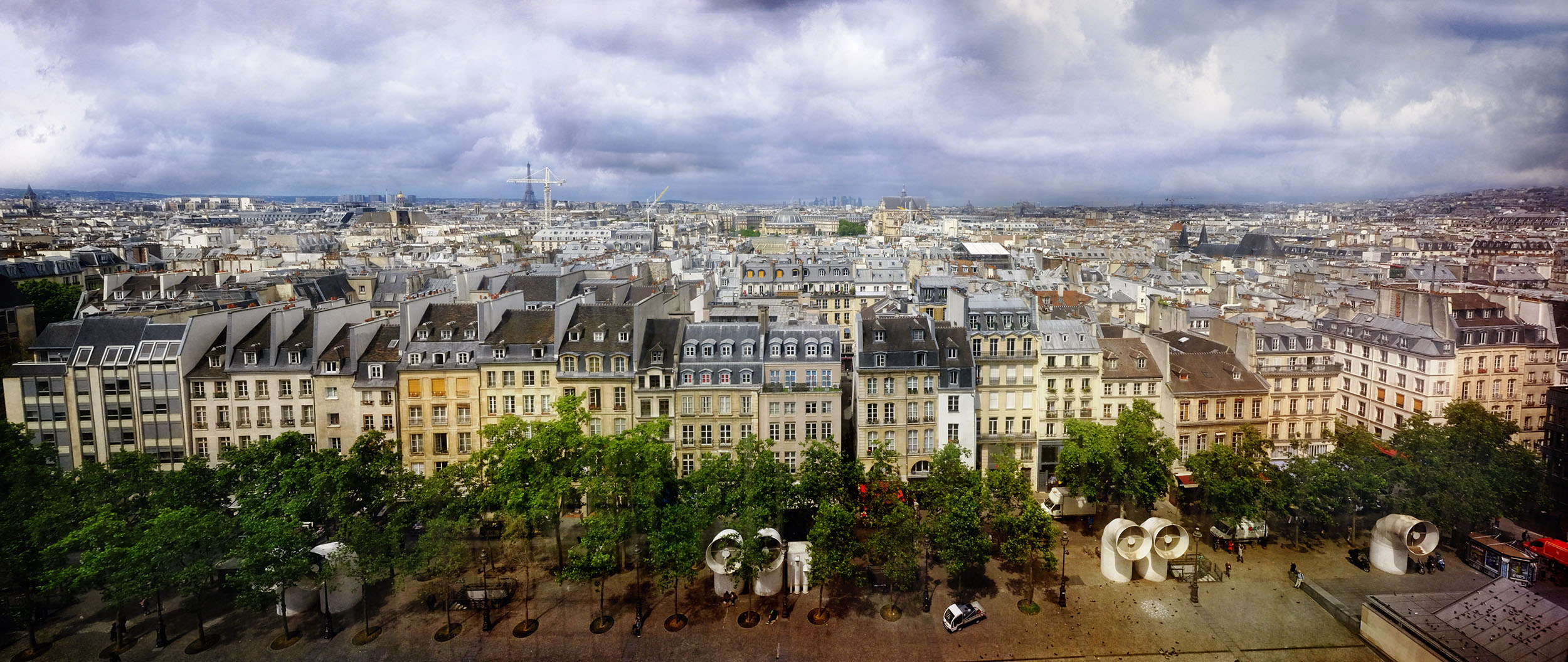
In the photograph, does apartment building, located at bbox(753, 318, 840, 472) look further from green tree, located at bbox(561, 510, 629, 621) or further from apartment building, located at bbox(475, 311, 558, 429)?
green tree, located at bbox(561, 510, 629, 621)

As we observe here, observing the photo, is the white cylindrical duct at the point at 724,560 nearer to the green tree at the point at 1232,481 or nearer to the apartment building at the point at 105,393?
the green tree at the point at 1232,481

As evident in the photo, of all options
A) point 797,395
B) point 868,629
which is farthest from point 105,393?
point 868,629

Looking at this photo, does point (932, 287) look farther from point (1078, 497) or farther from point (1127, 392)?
point (1078, 497)

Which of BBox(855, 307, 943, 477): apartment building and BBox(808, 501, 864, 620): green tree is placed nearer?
BBox(808, 501, 864, 620): green tree

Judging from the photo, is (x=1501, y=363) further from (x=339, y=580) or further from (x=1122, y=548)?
(x=339, y=580)

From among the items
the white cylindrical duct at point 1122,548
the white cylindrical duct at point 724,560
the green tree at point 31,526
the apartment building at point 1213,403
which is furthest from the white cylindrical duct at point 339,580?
the apartment building at point 1213,403

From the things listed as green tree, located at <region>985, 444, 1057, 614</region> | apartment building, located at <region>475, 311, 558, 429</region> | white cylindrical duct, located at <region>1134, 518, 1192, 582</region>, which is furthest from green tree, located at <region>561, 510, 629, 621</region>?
white cylindrical duct, located at <region>1134, 518, 1192, 582</region>
